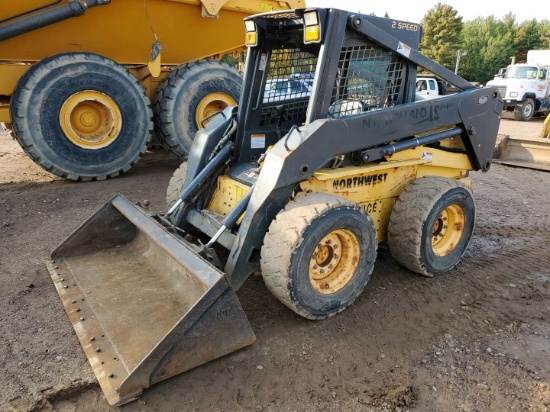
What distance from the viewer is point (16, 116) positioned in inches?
216

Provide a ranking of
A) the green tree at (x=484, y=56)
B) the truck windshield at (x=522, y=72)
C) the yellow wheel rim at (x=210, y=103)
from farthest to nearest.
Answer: the green tree at (x=484, y=56), the truck windshield at (x=522, y=72), the yellow wheel rim at (x=210, y=103)

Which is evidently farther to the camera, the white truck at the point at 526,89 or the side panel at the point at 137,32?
the white truck at the point at 526,89

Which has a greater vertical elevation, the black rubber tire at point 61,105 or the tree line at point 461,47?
the tree line at point 461,47

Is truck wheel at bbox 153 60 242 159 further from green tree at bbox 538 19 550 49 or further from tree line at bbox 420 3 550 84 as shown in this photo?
green tree at bbox 538 19 550 49

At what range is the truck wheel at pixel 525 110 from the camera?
53.0 feet

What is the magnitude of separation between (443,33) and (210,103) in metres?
42.9

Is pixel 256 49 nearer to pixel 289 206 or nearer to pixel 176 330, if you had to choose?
pixel 289 206

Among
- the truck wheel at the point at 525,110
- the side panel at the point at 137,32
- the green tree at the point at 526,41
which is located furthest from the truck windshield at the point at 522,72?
the green tree at the point at 526,41

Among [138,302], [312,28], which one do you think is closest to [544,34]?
[312,28]

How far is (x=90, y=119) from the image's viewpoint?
19.8 ft

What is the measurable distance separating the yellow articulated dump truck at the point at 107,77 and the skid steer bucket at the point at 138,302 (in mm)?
2710

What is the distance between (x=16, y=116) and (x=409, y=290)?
4923 mm

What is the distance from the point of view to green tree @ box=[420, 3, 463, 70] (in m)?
42.9

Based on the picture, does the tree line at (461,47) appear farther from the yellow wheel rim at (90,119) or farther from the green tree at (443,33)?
the yellow wheel rim at (90,119)
